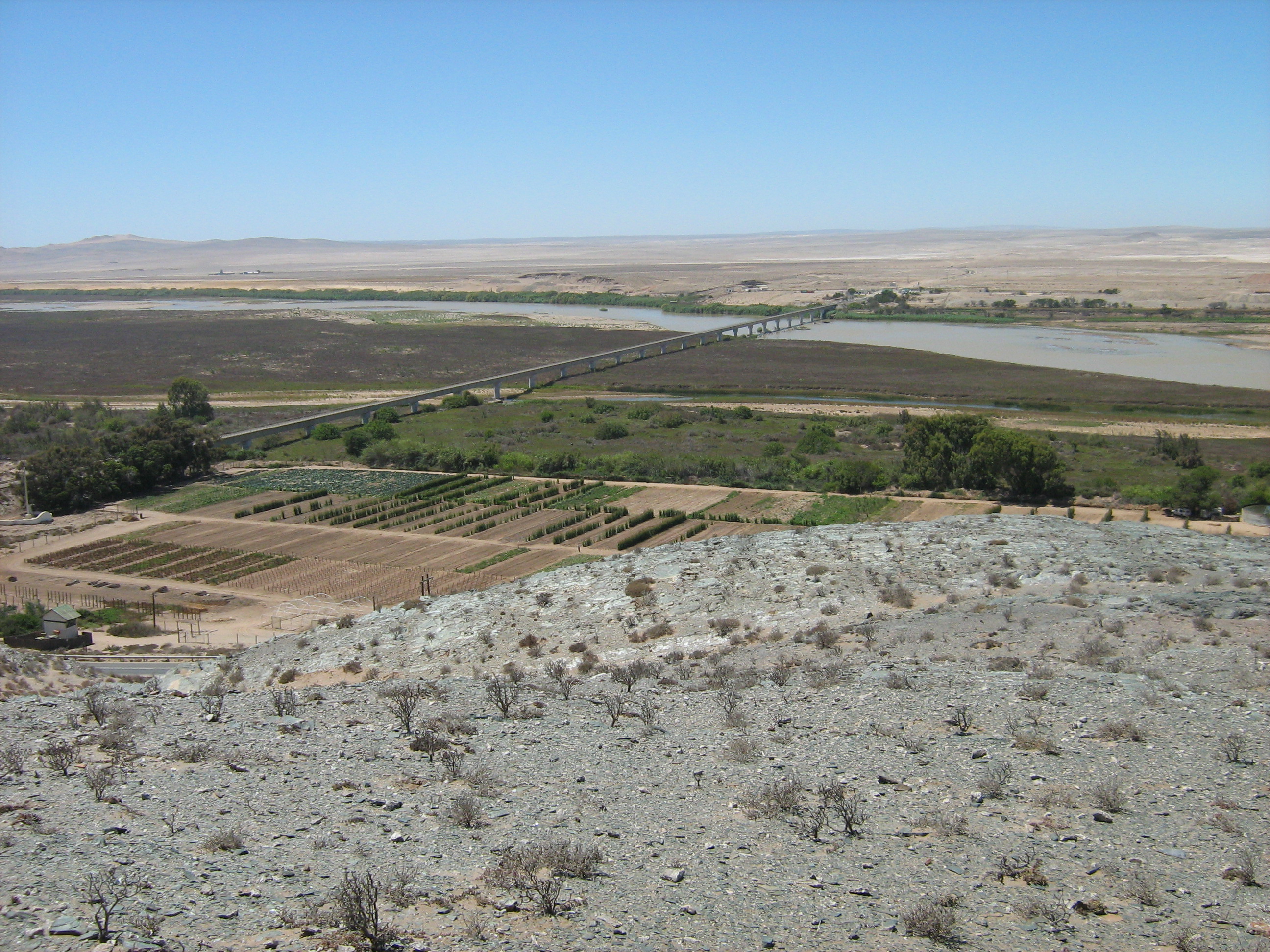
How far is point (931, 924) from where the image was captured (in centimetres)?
743

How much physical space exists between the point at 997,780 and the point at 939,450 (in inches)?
1236

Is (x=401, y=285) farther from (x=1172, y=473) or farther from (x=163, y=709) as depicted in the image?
(x=163, y=709)

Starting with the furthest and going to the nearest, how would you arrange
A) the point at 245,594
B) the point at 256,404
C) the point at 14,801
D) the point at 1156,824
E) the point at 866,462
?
1. the point at 256,404
2. the point at 866,462
3. the point at 245,594
4. the point at 14,801
5. the point at 1156,824

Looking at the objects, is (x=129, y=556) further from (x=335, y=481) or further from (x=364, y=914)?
(x=364, y=914)

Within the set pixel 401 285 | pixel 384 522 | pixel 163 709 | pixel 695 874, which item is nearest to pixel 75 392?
pixel 384 522

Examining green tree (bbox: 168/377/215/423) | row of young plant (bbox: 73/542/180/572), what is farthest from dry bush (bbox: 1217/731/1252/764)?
green tree (bbox: 168/377/215/423)

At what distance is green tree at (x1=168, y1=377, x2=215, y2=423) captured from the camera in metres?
64.0

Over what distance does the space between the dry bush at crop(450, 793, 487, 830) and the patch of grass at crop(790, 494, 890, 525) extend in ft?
83.6

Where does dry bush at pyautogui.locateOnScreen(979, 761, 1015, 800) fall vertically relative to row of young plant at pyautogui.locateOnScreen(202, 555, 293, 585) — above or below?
above

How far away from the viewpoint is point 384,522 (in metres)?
38.3

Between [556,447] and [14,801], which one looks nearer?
[14,801]

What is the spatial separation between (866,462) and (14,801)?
3645cm

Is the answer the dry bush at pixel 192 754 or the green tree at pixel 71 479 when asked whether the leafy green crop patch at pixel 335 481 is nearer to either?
the green tree at pixel 71 479

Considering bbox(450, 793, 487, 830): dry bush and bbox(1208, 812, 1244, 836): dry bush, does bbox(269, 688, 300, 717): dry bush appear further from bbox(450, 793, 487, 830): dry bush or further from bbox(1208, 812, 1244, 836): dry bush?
bbox(1208, 812, 1244, 836): dry bush
